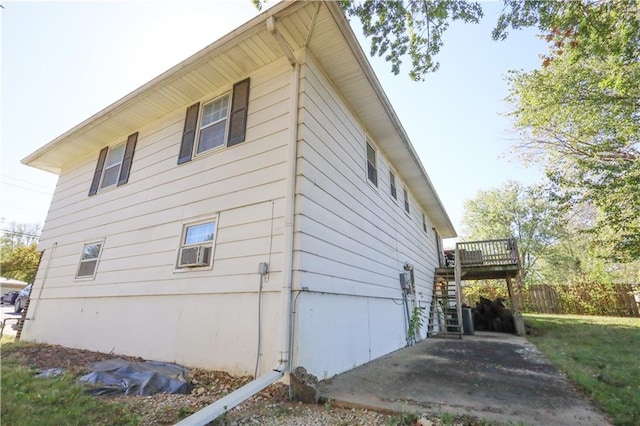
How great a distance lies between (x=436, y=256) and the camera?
542 inches

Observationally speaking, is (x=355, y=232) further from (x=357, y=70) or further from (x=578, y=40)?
(x=578, y=40)

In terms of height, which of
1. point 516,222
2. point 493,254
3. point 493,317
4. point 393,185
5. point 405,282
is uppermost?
point 516,222

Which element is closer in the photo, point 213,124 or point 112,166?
point 213,124

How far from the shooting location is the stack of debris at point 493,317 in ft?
33.5

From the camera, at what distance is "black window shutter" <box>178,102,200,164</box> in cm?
550

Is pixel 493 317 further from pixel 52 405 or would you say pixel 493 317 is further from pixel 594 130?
pixel 52 405

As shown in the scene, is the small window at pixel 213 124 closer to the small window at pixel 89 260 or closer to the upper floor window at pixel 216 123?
the upper floor window at pixel 216 123

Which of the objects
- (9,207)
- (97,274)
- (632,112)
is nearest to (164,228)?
(97,274)

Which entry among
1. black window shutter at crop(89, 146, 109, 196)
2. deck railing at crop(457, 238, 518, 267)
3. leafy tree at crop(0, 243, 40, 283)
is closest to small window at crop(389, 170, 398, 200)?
deck railing at crop(457, 238, 518, 267)

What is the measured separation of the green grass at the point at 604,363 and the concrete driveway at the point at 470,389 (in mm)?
169

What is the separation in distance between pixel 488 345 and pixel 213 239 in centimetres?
663

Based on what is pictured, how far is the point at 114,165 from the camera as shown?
707 cm

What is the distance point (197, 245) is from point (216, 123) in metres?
2.27

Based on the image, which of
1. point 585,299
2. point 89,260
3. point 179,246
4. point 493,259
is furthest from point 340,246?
point 585,299
